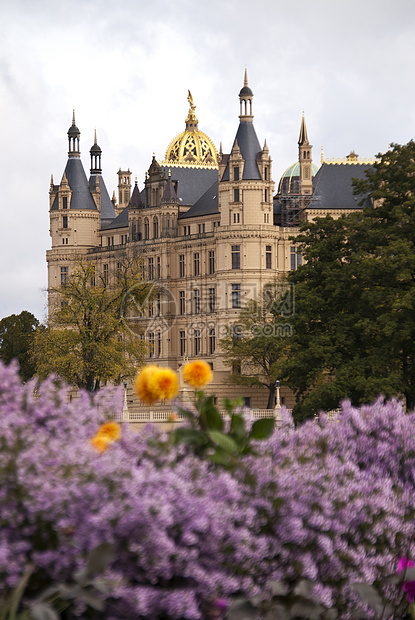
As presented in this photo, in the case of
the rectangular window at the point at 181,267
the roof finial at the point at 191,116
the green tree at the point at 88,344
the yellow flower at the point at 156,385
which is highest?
the roof finial at the point at 191,116

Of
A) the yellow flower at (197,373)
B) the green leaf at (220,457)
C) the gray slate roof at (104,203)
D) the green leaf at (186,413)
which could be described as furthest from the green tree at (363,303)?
the gray slate roof at (104,203)

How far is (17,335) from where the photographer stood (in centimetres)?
9900

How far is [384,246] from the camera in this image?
143 feet

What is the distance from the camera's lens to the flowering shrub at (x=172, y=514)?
29.5 ft

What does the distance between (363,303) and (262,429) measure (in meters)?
32.8

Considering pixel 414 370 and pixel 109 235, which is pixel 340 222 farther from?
pixel 109 235

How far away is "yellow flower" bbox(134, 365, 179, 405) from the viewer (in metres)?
10.5

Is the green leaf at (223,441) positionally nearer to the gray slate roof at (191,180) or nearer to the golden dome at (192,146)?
the gray slate roof at (191,180)

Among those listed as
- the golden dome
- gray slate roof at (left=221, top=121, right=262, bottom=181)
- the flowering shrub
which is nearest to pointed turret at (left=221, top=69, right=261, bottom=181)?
gray slate roof at (left=221, top=121, right=262, bottom=181)

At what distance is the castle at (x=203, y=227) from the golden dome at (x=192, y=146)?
0.10m

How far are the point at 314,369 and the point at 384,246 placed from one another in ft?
17.1

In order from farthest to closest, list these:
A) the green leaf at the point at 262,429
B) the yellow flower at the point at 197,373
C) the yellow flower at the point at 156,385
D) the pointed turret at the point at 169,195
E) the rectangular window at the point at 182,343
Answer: the pointed turret at the point at 169,195 < the rectangular window at the point at 182,343 < the yellow flower at the point at 197,373 < the green leaf at the point at 262,429 < the yellow flower at the point at 156,385

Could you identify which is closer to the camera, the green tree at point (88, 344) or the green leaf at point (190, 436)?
the green leaf at point (190, 436)

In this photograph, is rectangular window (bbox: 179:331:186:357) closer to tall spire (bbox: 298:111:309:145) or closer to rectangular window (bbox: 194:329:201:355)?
rectangular window (bbox: 194:329:201:355)
